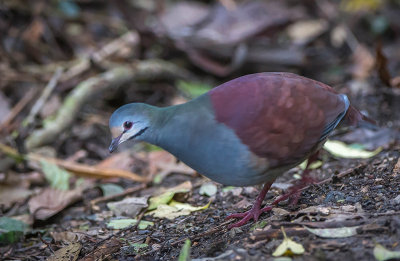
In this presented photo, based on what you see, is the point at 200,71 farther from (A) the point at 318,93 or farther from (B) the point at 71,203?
(A) the point at 318,93

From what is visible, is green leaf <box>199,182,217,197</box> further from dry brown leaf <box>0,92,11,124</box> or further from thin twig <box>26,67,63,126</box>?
dry brown leaf <box>0,92,11,124</box>

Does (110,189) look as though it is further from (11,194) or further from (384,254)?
(384,254)

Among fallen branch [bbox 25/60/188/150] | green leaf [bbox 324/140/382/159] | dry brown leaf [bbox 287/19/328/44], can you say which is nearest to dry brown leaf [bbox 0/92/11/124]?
fallen branch [bbox 25/60/188/150]

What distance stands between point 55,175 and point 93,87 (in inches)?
58.4

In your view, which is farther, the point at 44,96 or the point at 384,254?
the point at 44,96

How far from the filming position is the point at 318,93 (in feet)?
10.1

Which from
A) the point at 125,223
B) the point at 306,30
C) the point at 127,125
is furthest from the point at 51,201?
the point at 306,30

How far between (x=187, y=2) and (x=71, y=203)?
16.5ft

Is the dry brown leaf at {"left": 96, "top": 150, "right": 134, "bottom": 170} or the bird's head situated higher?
the bird's head

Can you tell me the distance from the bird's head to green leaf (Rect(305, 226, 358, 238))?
1097 millimetres

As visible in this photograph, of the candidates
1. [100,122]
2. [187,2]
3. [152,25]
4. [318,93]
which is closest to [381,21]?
[187,2]

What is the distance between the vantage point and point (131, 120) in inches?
119

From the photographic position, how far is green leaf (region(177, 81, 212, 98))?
6587mm

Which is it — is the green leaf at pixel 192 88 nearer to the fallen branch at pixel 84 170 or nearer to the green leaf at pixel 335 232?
the fallen branch at pixel 84 170
